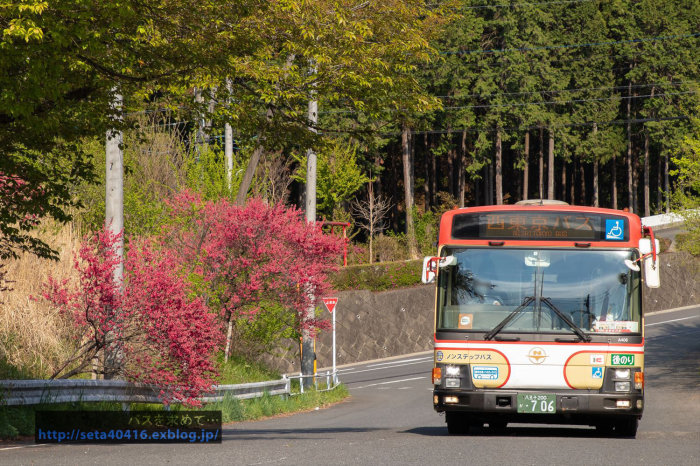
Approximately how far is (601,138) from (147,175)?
46100mm

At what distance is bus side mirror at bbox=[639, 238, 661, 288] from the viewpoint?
11.4m

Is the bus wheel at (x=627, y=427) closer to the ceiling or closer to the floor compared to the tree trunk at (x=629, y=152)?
closer to the floor

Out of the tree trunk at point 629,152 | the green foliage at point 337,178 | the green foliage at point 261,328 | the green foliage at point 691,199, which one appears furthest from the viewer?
the tree trunk at point 629,152

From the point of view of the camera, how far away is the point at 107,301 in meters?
15.2

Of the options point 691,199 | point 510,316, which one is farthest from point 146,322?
point 691,199

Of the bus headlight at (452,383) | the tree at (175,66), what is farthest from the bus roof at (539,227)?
the tree at (175,66)

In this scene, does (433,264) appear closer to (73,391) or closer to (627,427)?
(627,427)

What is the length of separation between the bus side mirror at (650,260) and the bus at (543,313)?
0.04 ft

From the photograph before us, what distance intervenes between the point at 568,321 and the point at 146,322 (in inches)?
283

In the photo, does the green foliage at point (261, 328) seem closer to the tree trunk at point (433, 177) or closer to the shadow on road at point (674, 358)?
the shadow on road at point (674, 358)

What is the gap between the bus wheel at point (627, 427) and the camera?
12.5 m

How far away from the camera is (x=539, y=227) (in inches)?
484

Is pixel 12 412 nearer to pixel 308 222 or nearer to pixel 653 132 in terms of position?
pixel 308 222

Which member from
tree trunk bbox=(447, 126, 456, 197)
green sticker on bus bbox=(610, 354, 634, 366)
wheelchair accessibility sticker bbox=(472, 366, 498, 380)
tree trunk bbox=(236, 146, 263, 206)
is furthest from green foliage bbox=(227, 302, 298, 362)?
tree trunk bbox=(447, 126, 456, 197)
